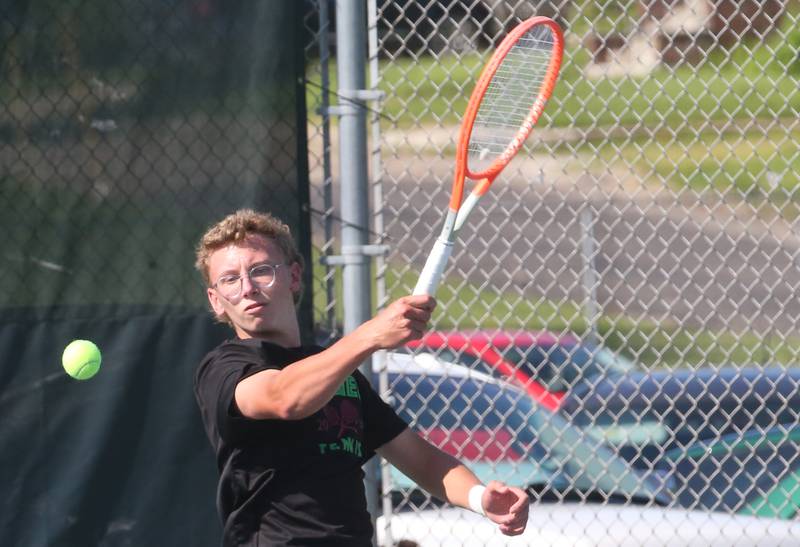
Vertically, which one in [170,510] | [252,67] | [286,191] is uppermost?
[252,67]

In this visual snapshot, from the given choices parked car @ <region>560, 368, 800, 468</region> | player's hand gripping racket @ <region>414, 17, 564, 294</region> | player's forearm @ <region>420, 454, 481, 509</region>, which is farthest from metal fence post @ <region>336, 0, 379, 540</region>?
parked car @ <region>560, 368, 800, 468</region>

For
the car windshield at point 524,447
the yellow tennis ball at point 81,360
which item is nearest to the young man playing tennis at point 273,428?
the yellow tennis ball at point 81,360

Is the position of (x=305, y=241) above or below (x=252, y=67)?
below

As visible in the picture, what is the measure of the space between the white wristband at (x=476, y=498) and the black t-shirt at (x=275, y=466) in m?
0.25

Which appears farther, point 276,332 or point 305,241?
point 305,241

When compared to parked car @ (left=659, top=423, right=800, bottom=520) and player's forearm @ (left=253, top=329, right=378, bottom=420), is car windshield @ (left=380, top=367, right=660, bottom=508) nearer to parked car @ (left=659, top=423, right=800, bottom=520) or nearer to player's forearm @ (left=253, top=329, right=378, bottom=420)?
parked car @ (left=659, top=423, right=800, bottom=520)

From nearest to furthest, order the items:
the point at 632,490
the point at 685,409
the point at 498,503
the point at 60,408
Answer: the point at 498,503 → the point at 60,408 → the point at 632,490 → the point at 685,409

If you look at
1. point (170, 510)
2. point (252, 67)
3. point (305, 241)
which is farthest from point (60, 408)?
point (252, 67)

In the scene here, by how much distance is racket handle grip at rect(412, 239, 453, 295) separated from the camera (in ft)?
7.39

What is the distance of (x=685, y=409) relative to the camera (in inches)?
213

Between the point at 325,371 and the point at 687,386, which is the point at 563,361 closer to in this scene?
the point at 687,386

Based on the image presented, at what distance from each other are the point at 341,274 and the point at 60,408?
0.94 m

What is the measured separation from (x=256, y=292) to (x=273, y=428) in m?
0.30

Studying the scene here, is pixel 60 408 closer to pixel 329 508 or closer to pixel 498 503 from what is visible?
pixel 329 508
